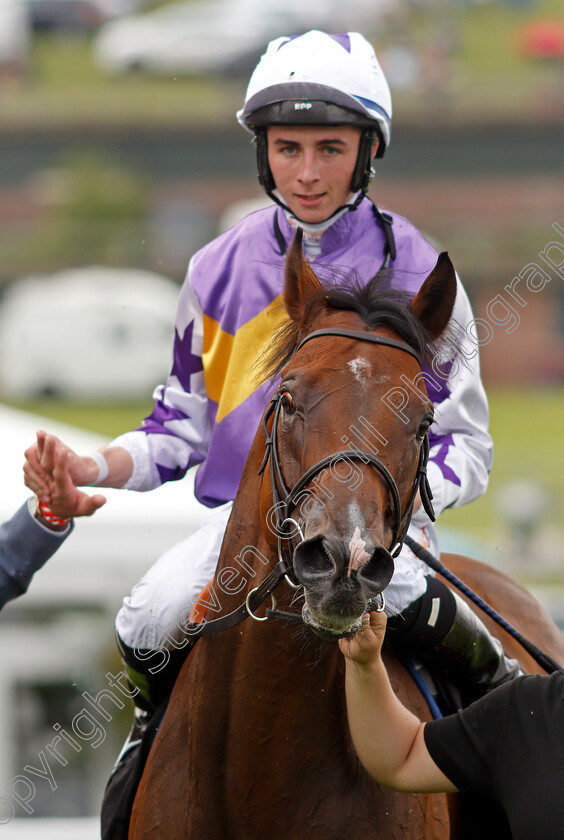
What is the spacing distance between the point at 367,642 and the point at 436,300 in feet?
2.62

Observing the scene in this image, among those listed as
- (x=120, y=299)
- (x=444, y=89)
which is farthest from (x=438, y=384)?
(x=444, y=89)

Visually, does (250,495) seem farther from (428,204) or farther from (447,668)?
(428,204)

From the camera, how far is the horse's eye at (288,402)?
2.55 metres

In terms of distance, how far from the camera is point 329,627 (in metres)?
2.37

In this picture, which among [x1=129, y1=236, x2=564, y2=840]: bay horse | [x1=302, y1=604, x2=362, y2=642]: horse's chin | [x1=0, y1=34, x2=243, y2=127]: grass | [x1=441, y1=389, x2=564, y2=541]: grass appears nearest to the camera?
[x1=302, y1=604, x2=362, y2=642]: horse's chin

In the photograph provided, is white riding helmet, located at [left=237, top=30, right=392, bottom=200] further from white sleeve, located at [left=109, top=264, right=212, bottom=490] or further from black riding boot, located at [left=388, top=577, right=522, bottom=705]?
black riding boot, located at [left=388, top=577, right=522, bottom=705]

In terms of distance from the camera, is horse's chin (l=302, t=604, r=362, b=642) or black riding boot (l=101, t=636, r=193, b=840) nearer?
horse's chin (l=302, t=604, r=362, b=642)

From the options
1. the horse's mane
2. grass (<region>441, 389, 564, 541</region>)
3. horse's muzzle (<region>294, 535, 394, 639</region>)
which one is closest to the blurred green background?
grass (<region>441, 389, 564, 541</region>)

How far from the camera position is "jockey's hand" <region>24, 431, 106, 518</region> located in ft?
9.75

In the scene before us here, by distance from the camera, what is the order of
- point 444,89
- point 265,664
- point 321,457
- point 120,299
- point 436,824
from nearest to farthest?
point 321,457 → point 265,664 → point 436,824 → point 120,299 → point 444,89

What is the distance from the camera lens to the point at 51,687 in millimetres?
7547

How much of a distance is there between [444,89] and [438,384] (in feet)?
118

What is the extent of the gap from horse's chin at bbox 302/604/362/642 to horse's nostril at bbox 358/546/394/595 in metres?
0.10

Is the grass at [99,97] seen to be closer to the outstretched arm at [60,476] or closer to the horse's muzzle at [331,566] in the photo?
the outstretched arm at [60,476]
